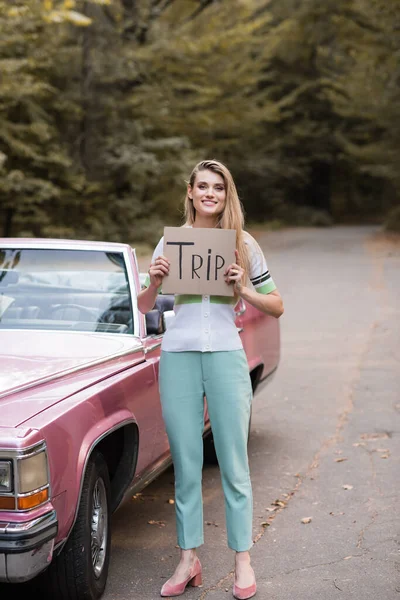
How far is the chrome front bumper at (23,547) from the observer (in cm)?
324

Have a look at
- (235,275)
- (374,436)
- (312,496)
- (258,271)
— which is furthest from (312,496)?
(235,275)

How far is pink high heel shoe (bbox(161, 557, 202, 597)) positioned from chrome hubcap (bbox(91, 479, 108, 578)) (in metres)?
0.30

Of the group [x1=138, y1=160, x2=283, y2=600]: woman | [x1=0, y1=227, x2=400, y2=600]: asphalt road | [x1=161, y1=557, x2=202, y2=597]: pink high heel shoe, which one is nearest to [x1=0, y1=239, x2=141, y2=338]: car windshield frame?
[x1=138, y1=160, x2=283, y2=600]: woman

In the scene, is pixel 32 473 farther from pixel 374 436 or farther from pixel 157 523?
pixel 374 436

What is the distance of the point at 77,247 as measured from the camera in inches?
216

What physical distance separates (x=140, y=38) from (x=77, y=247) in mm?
22380

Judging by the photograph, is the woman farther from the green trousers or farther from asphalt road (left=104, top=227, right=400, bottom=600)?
asphalt road (left=104, top=227, right=400, bottom=600)

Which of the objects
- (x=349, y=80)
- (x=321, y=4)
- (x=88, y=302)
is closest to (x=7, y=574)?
(x=88, y=302)

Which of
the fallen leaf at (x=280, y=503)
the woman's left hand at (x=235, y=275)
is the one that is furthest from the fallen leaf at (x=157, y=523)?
the woman's left hand at (x=235, y=275)

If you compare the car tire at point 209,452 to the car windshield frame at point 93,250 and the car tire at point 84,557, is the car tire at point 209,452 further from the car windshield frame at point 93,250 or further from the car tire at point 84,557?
the car tire at point 84,557

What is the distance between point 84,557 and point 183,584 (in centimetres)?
55

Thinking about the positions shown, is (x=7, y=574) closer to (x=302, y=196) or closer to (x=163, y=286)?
(x=163, y=286)

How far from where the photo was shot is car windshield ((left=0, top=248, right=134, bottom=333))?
16.7 ft

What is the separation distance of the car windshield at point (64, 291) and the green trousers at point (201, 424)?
1.17 metres
